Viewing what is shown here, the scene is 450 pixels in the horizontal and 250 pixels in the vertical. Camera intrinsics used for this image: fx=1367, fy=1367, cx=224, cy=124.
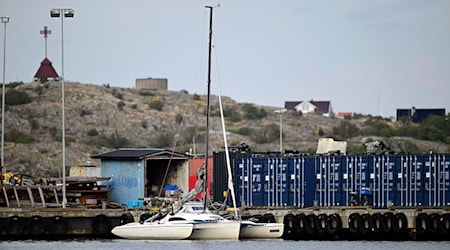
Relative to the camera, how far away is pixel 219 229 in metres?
73.5

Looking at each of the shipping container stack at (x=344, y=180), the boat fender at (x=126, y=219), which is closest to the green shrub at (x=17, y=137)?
the shipping container stack at (x=344, y=180)

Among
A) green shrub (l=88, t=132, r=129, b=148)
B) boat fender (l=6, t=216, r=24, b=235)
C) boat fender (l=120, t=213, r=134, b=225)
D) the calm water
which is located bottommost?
the calm water

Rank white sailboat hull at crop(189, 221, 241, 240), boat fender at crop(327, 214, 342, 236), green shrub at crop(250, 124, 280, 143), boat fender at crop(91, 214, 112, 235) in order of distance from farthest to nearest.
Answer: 1. green shrub at crop(250, 124, 280, 143)
2. boat fender at crop(91, 214, 112, 235)
3. boat fender at crop(327, 214, 342, 236)
4. white sailboat hull at crop(189, 221, 241, 240)

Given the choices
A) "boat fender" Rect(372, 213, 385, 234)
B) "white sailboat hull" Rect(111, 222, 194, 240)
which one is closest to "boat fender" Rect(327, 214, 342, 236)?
"boat fender" Rect(372, 213, 385, 234)

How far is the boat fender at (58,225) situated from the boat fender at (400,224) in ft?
61.2

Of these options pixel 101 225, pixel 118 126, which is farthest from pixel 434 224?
pixel 118 126

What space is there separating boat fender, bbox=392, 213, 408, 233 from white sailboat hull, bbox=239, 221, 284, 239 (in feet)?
21.2

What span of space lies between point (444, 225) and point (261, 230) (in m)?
10.3

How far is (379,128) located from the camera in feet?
587

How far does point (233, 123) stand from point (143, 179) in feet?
336

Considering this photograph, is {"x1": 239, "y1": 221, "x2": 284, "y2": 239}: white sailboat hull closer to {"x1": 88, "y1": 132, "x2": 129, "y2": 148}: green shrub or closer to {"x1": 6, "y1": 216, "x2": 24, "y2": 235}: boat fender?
{"x1": 6, "y1": 216, "x2": 24, "y2": 235}: boat fender

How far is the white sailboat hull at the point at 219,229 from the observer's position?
73.4 metres

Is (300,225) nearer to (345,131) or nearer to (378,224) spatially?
(378,224)

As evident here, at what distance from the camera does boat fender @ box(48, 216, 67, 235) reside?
77.9m
